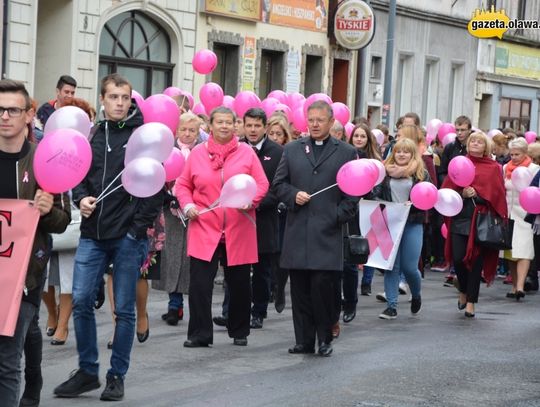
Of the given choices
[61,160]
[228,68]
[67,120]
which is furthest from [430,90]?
[61,160]

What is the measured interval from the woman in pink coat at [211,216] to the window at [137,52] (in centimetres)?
1337

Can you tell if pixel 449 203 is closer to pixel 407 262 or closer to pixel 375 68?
pixel 407 262

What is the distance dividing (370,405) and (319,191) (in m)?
2.44

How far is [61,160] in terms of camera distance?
23.0 feet

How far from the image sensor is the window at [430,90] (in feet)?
124

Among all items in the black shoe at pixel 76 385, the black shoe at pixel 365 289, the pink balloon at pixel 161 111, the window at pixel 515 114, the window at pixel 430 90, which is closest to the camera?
the black shoe at pixel 76 385

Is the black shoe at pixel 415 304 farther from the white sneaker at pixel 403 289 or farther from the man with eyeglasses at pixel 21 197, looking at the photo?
the man with eyeglasses at pixel 21 197

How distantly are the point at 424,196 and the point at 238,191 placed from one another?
307cm

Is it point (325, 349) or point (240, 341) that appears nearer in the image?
point (325, 349)

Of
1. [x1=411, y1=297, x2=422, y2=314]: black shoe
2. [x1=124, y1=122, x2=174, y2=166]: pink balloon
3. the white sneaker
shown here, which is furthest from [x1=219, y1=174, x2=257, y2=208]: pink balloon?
the white sneaker

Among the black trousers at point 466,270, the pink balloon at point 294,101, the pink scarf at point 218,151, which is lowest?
the black trousers at point 466,270

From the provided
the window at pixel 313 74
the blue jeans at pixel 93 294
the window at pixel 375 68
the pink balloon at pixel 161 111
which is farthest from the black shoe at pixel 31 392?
the window at pixel 375 68

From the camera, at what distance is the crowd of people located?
25.3 feet

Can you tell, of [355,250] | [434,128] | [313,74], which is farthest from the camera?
[313,74]
